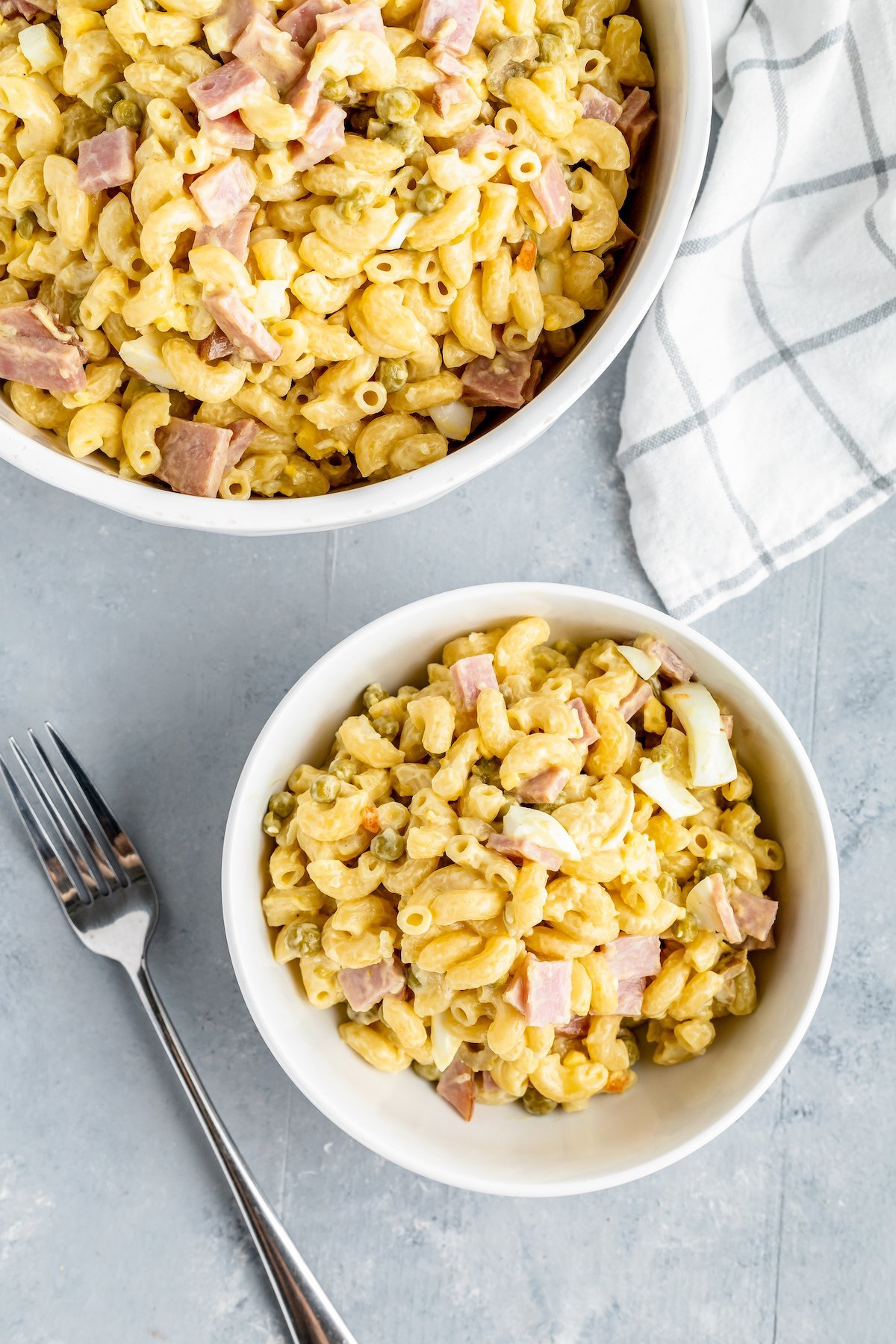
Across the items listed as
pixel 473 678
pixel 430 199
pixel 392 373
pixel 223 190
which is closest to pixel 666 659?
pixel 473 678

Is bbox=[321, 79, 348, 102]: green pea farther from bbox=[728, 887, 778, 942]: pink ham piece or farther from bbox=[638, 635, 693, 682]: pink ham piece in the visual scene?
bbox=[728, 887, 778, 942]: pink ham piece

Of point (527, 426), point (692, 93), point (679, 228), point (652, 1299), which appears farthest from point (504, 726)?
point (652, 1299)

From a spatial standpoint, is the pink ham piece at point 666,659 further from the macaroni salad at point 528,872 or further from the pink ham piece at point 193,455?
the pink ham piece at point 193,455

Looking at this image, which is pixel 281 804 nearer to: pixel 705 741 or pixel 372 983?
pixel 372 983

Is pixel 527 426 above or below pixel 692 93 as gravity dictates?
below

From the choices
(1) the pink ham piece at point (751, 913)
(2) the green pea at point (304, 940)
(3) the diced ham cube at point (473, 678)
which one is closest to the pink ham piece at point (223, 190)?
(3) the diced ham cube at point (473, 678)

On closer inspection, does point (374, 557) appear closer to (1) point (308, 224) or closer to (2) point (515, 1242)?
(1) point (308, 224)
